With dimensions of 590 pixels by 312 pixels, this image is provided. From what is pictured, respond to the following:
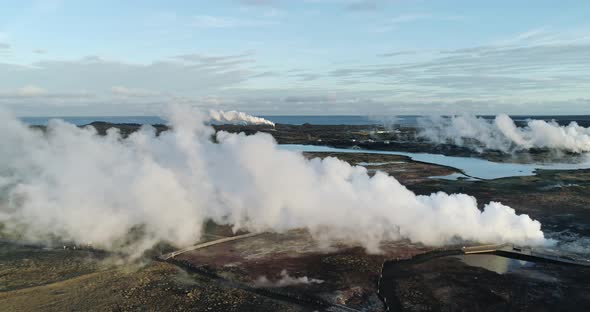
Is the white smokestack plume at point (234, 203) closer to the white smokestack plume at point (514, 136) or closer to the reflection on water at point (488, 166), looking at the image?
the reflection on water at point (488, 166)

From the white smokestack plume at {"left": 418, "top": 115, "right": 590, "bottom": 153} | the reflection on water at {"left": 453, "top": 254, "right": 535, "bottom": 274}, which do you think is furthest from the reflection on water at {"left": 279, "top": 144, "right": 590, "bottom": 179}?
the reflection on water at {"left": 453, "top": 254, "right": 535, "bottom": 274}

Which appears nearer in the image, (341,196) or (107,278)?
(107,278)

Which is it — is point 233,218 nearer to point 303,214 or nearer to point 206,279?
point 303,214

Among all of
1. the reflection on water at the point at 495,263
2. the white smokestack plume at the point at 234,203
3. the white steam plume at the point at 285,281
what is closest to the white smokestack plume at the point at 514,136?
the white smokestack plume at the point at 234,203

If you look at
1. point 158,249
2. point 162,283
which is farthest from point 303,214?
point 162,283

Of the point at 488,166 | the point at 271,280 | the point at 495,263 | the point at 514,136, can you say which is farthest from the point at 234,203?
the point at 514,136

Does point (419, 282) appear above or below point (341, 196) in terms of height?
below
